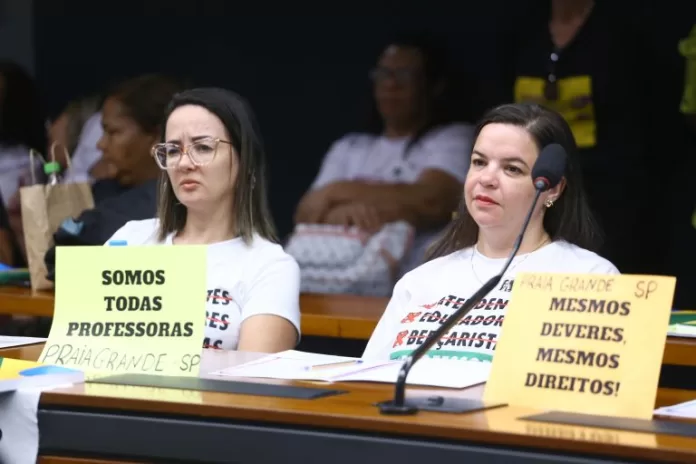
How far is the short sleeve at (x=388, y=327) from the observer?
2.85 meters

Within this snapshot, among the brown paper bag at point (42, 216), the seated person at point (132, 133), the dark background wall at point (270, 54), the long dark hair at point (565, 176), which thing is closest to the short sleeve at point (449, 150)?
the dark background wall at point (270, 54)

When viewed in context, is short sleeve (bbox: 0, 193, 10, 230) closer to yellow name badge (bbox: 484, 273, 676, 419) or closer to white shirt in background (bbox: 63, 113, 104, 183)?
white shirt in background (bbox: 63, 113, 104, 183)

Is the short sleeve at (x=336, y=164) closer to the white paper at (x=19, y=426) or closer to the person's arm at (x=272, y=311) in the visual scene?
the person's arm at (x=272, y=311)

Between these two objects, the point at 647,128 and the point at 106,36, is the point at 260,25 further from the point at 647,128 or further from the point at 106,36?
the point at 647,128

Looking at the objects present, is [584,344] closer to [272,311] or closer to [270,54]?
[272,311]

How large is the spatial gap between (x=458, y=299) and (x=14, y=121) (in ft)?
11.1

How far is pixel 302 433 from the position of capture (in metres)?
1.86

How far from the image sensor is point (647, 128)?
449 cm

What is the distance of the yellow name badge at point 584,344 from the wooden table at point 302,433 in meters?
0.07

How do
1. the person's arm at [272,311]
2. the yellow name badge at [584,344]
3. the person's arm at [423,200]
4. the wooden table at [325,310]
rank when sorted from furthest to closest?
the person's arm at [423,200] → the wooden table at [325,310] → the person's arm at [272,311] → the yellow name badge at [584,344]

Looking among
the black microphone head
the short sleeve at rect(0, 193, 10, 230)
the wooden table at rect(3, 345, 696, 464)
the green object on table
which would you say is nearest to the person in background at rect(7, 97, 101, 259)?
the short sleeve at rect(0, 193, 10, 230)

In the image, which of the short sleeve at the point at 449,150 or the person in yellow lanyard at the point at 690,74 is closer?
the person in yellow lanyard at the point at 690,74

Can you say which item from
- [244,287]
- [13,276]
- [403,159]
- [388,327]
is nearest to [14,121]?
[13,276]

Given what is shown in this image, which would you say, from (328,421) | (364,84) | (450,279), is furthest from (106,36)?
(328,421)
